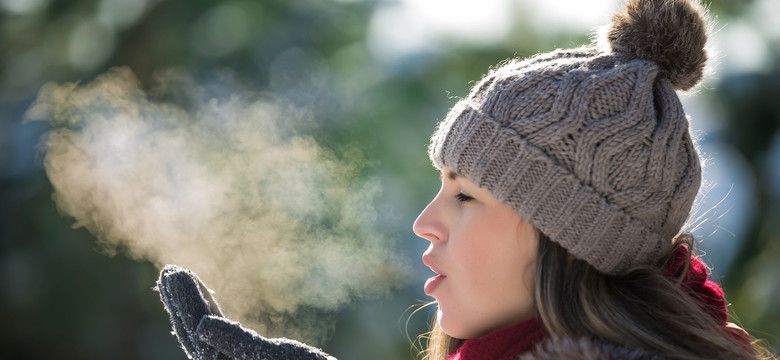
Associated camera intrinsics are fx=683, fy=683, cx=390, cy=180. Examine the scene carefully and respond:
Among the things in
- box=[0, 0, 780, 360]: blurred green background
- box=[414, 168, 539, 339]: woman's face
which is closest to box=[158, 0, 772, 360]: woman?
box=[414, 168, 539, 339]: woman's face

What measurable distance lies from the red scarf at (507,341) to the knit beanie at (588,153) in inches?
6.2

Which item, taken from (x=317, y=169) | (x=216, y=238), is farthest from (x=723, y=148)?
(x=216, y=238)

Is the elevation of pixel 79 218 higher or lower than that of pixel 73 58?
lower

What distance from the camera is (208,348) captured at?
4.22 ft

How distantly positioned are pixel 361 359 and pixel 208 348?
263 centimetres

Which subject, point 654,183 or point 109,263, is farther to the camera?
point 109,263

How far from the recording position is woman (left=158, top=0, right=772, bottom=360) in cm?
119

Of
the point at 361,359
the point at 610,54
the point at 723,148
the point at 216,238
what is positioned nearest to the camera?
the point at 610,54

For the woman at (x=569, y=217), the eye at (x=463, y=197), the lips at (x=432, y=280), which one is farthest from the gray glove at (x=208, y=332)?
the eye at (x=463, y=197)

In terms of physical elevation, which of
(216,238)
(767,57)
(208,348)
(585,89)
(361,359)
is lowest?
(208,348)

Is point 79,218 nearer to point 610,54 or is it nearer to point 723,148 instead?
point 610,54

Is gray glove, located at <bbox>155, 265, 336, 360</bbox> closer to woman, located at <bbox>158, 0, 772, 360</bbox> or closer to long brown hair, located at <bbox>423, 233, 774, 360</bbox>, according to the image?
woman, located at <bbox>158, 0, 772, 360</bbox>

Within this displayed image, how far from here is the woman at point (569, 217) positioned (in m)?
1.19

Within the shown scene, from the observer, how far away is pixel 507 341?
4.00 feet
